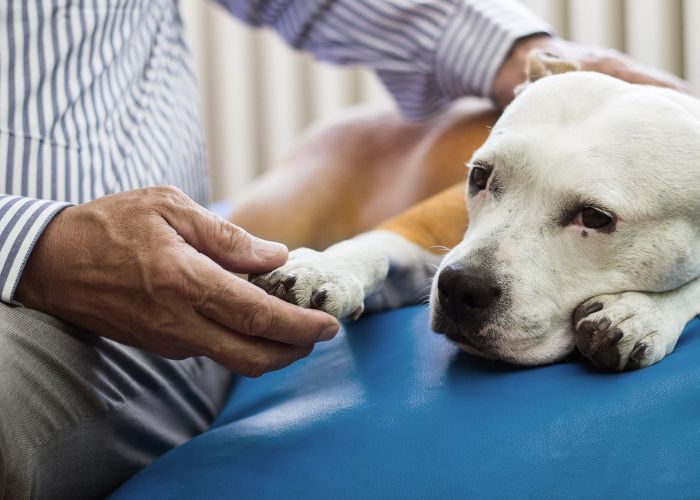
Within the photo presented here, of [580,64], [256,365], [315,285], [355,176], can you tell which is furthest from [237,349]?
[355,176]

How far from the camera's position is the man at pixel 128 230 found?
2.67 feet

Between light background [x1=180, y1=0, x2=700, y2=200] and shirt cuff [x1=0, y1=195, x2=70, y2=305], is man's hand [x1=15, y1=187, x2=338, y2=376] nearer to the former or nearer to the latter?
shirt cuff [x1=0, y1=195, x2=70, y2=305]

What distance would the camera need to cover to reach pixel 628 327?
81 centimetres

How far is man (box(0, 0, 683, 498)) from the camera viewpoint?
2.67 ft

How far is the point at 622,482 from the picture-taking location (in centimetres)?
66

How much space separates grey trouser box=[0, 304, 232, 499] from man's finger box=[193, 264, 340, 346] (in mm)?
173

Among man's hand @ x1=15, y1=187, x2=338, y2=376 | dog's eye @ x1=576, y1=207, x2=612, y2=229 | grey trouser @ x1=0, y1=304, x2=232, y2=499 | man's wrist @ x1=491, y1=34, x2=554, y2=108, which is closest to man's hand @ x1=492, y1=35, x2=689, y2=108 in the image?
man's wrist @ x1=491, y1=34, x2=554, y2=108

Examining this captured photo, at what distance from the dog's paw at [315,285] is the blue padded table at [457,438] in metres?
0.09

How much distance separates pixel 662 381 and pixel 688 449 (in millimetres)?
86

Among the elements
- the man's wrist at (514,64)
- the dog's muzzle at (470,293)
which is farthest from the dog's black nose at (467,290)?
the man's wrist at (514,64)

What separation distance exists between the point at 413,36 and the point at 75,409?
0.95 meters

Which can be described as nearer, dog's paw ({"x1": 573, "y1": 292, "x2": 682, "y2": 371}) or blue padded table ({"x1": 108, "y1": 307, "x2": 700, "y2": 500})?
blue padded table ({"x1": 108, "y1": 307, "x2": 700, "y2": 500})

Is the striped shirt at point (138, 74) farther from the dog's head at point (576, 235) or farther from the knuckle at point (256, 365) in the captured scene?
the dog's head at point (576, 235)

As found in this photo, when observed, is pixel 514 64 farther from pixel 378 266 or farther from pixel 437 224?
pixel 378 266
